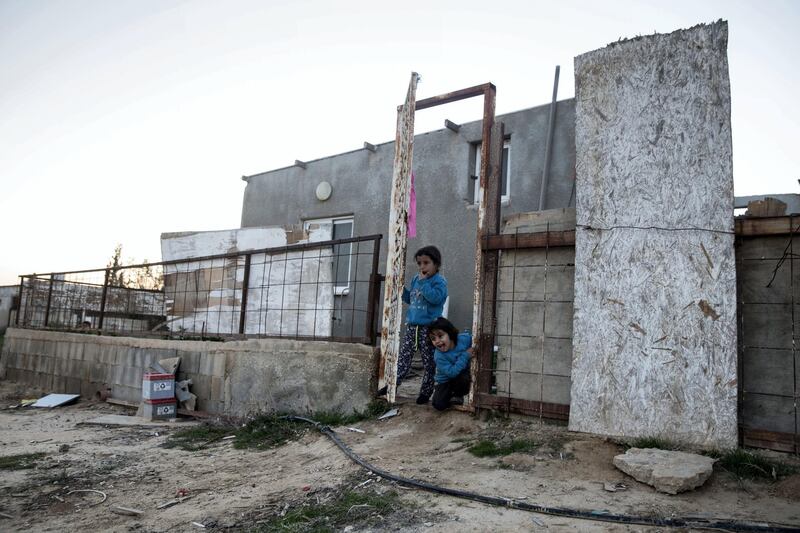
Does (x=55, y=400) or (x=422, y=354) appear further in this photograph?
(x=55, y=400)

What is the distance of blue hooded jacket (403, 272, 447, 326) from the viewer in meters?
5.06

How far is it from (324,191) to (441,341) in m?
7.08

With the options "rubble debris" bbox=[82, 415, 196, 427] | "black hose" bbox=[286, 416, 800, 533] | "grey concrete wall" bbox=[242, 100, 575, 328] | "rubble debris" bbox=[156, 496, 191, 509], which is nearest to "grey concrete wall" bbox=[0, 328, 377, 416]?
"rubble debris" bbox=[82, 415, 196, 427]

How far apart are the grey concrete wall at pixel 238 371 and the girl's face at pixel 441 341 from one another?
85cm

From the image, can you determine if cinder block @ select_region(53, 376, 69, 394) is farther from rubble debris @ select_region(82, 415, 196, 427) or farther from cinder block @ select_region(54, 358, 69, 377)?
rubble debris @ select_region(82, 415, 196, 427)

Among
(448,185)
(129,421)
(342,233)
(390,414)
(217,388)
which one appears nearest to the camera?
(390,414)

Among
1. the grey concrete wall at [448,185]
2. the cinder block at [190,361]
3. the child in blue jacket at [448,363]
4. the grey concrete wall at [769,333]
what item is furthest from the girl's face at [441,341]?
the grey concrete wall at [448,185]

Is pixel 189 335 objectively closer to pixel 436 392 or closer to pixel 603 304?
pixel 436 392

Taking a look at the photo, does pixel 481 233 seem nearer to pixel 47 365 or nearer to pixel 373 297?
pixel 373 297

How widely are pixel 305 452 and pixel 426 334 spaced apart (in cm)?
147

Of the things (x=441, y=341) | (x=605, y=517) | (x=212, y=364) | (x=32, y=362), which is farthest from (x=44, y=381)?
(x=605, y=517)

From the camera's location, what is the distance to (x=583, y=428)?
12.5 ft

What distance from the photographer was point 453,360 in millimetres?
4652

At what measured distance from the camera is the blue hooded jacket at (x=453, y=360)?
462 centimetres
